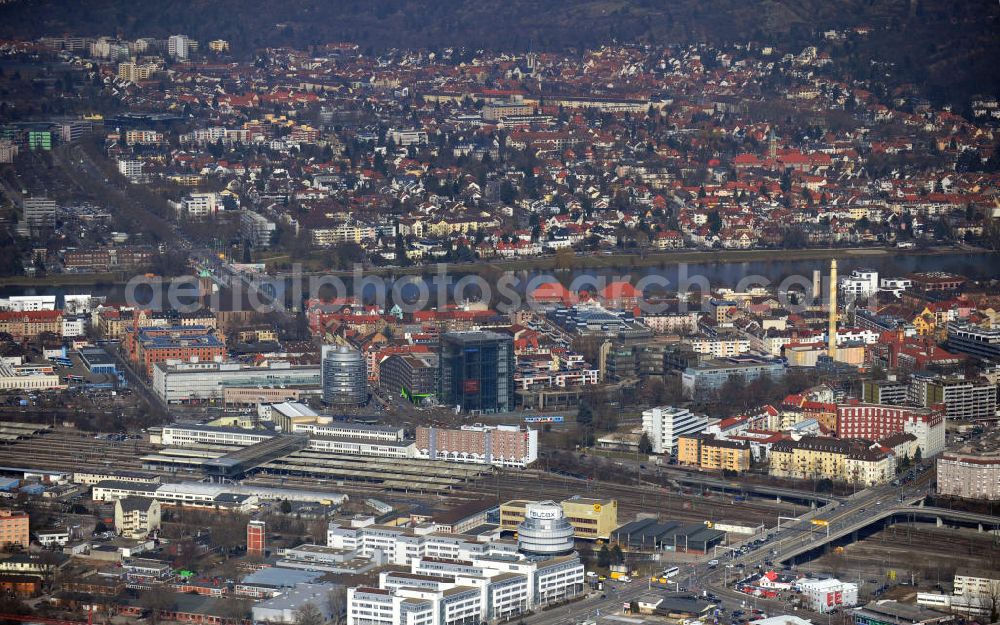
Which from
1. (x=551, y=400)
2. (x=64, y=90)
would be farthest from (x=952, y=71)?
(x=551, y=400)

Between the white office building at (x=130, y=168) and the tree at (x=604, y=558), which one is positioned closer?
the tree at (x=604, y=558)

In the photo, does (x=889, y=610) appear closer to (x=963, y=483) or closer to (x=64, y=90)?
(x=963, y=483)

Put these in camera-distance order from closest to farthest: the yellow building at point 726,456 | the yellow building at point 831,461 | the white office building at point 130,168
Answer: the yellow building at point 831,461 < the yellow building at point 726,456 < the white office building at point 130,168

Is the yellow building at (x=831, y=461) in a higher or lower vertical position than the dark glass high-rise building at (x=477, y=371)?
lower

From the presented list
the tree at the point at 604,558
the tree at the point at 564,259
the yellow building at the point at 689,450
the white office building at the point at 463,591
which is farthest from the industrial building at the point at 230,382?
the tree at the point at 564,259

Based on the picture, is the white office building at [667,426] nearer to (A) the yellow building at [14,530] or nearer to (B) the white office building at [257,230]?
(A) the yellow building at [14,530]

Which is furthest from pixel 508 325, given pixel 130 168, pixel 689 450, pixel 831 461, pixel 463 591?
pixel 130 168
